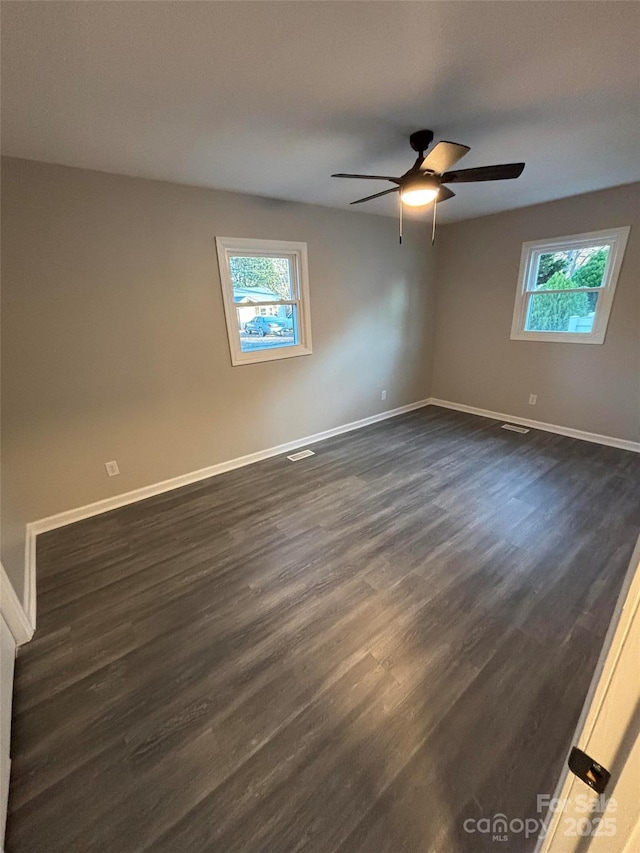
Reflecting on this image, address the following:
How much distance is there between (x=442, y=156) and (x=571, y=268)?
280 centimetres

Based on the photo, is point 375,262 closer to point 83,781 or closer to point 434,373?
point 434,373

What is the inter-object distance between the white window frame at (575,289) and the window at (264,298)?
2.61 meters

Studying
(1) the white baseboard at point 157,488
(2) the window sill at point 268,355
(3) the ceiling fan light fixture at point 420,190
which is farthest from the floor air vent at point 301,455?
(3) the ceiling fan light fixture at point 420,190

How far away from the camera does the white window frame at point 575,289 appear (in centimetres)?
334

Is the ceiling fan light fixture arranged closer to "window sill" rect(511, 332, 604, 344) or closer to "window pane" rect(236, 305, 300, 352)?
"window pane" rect(236, 305, 300, 352)

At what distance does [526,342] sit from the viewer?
4.15 meters

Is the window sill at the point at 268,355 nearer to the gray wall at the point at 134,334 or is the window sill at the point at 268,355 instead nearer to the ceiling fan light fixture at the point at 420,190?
the gray wall at the point at 134,334

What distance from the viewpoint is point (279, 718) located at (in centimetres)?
137

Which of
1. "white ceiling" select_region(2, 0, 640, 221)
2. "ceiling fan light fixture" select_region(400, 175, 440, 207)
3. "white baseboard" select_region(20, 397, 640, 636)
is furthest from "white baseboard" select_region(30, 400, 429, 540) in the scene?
"ceiling fan light fixture" select_region(400, 175, 440, 207)

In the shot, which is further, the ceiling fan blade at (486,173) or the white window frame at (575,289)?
the white window frame at (575,289)

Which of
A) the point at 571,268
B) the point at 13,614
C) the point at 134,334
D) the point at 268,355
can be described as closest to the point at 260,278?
the point at 268,355

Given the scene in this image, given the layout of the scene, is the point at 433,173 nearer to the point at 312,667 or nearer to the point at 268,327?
the point at 268,327

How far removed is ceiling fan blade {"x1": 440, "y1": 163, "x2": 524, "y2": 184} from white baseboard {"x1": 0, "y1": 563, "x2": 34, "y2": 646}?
10.5 ft

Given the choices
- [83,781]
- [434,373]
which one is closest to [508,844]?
[83,781]
